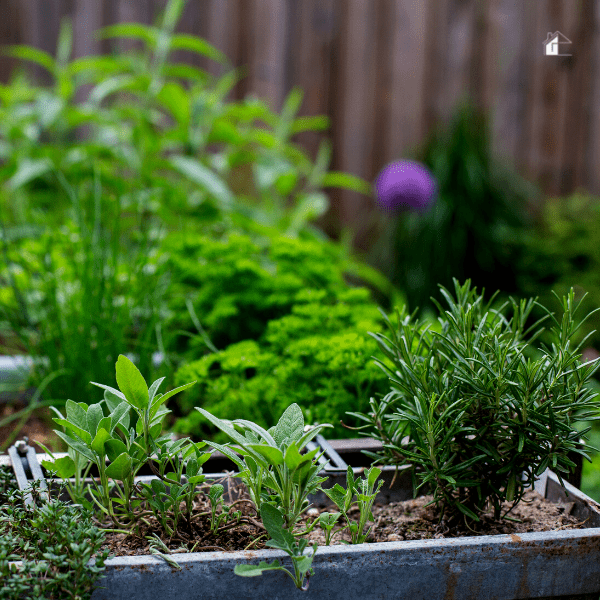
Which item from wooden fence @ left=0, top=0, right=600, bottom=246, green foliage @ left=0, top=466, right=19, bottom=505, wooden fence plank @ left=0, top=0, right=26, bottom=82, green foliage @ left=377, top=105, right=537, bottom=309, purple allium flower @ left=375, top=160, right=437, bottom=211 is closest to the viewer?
green foliage @ left=0, top=466, right=19, bottom=505

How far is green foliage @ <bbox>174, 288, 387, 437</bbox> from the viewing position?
115 cm

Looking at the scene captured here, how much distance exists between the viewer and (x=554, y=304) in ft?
10.4

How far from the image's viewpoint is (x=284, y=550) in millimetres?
676

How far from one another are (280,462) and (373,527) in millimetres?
252

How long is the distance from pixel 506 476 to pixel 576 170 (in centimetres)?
352

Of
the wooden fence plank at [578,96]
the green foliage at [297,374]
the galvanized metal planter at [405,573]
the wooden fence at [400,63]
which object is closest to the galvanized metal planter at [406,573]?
the galvanized metal planter at [405,573]

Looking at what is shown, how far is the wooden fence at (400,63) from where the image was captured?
130 inches

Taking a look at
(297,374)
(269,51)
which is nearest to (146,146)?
(297,374)

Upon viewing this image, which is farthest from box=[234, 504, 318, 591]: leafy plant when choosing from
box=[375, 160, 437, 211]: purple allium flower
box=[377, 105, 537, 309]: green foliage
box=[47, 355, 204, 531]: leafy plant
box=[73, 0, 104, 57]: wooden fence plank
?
box=[73, 0, 104, 57]: wooden fence plank

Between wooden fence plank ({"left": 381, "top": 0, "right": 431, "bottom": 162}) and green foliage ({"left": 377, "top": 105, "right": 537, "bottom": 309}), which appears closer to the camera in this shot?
green foliage ({"left": 377, "top": 105, "right": 537, "bottom": 309})

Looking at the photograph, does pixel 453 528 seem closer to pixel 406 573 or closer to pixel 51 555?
pixel 406 573

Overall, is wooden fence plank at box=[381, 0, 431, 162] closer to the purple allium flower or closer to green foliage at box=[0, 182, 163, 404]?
the purple allium flower

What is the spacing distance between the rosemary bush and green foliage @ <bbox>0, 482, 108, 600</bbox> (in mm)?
400

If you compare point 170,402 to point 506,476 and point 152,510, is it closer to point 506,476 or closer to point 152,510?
point 152,510
